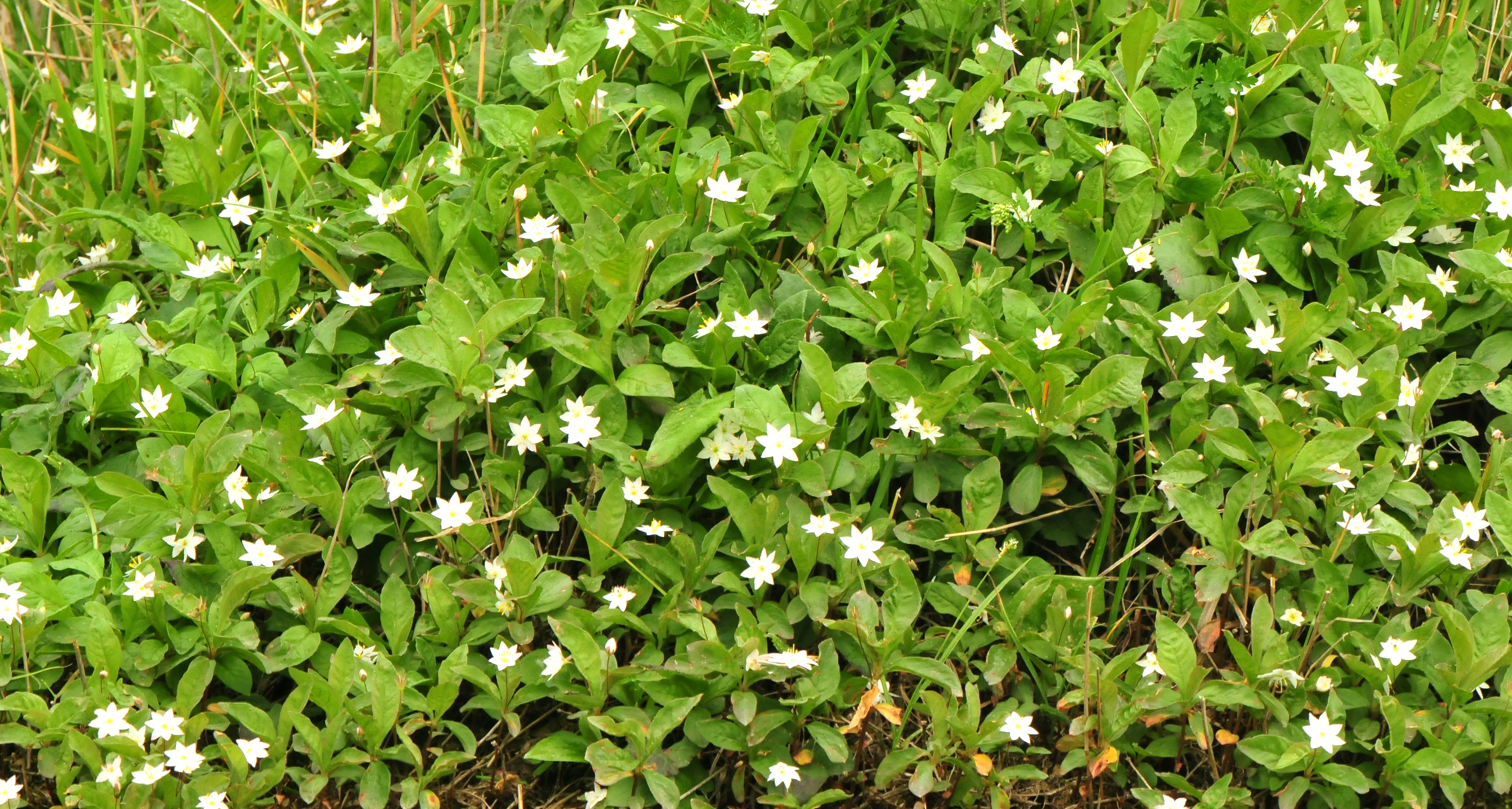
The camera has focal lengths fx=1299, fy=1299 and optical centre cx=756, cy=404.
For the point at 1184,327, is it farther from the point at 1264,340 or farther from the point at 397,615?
the point at 397,615

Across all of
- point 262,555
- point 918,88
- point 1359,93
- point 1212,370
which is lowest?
point 262,555

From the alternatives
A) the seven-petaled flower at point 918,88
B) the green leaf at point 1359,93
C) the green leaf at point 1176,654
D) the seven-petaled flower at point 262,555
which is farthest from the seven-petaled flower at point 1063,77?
the seven-petaled flower at point 262,555

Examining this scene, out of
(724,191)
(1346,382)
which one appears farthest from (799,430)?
(1346,382)

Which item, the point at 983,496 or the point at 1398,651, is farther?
the point at 983,496

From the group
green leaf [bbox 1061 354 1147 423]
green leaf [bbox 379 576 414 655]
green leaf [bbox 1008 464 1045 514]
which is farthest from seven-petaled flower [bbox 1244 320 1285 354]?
green leaf [bbox 379 576 414 655]

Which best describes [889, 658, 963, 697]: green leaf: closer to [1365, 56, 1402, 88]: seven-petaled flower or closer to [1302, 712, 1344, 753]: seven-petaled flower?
[1302, 712, 1344, 753]: seven-petaled flower

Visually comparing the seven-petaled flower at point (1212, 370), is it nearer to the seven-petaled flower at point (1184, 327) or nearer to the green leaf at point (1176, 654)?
the seven-petaled flower at point (1184, 327)

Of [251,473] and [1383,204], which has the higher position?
[1383,204]

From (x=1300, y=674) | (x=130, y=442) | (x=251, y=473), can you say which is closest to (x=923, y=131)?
(x=1300, y=674)

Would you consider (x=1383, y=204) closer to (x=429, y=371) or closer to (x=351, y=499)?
(x=429, y=371)
